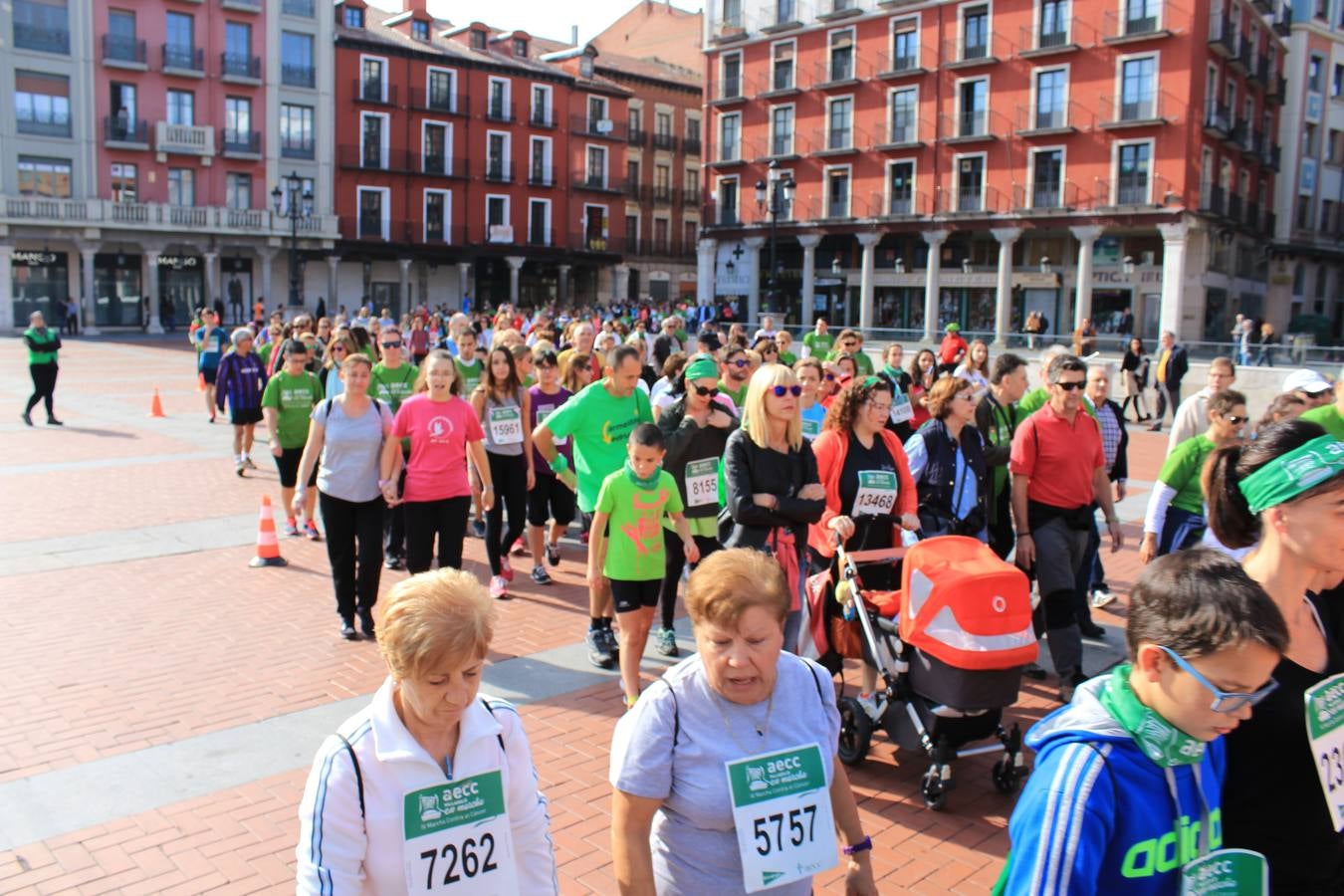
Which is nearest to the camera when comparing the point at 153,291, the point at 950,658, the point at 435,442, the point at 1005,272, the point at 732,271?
the point at 950,658

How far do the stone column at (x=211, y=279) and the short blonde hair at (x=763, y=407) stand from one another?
45321 millimetres

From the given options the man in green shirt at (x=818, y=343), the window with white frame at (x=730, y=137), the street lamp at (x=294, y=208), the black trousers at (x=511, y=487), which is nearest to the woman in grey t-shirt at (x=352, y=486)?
the black trousers at (x=511, y=487)

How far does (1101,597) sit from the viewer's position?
8438 mm

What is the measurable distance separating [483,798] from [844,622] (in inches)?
133

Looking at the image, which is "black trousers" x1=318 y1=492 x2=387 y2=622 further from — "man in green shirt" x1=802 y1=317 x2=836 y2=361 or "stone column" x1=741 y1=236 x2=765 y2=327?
"stone column" x1=741 y1=236 x2=765 y2=327

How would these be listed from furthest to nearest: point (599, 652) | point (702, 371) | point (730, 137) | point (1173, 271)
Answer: point (730, 137) < point (1173, 271) < point (599, 652) < point (702, 371)

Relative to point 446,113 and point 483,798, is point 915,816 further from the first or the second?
point 446,113

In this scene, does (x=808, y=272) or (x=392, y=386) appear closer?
(x=392, y=386)

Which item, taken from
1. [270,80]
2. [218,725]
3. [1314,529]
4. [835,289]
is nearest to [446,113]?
[270,80]

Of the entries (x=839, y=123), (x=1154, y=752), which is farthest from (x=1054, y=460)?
(x=839, y=123)

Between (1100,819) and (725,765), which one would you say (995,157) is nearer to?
(725,765)

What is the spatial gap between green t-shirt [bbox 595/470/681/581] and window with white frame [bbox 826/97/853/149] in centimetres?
4260

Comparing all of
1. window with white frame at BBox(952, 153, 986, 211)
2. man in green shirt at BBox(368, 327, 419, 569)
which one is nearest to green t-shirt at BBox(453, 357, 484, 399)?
man in green shirt at BBox(368, 327, 419, 569)

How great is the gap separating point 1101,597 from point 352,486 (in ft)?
19.0
